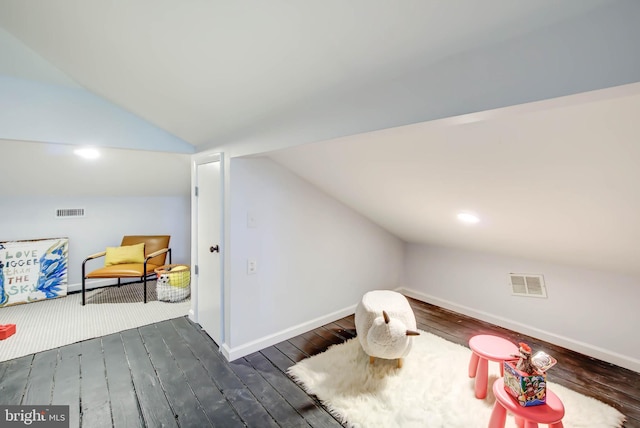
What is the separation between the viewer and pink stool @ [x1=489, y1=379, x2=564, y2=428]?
1.35m

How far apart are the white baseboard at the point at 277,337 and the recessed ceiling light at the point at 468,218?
163 cm

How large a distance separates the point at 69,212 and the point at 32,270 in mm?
798

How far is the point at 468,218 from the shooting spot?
2268 millimetres

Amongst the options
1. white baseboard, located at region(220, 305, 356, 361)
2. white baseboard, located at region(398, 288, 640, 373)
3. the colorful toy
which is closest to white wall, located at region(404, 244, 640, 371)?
white baseboard, located at region(398, 288, 640, 373)

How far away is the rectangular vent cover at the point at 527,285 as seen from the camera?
2707 millimetres

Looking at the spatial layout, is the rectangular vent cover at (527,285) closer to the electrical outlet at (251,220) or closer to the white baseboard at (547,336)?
the white baseboard at (547,336)

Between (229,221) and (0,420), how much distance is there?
1764mm

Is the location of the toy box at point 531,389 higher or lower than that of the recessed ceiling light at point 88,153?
lower

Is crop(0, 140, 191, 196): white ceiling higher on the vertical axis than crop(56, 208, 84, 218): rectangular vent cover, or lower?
higher

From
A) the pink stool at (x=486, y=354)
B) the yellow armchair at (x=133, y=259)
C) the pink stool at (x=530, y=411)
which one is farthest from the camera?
the yellow armchair at (x=133, y=259)

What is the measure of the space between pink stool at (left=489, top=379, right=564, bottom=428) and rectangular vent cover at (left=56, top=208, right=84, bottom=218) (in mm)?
4915

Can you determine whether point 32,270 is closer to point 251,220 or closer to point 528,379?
point 251,220

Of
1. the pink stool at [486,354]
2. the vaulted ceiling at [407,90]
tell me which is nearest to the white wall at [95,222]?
the vaulted ceiling at [407,90]

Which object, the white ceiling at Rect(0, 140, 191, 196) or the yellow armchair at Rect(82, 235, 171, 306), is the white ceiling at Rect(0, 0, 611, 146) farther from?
the yellow armchair at Rect(82, 235, 171, 306)
